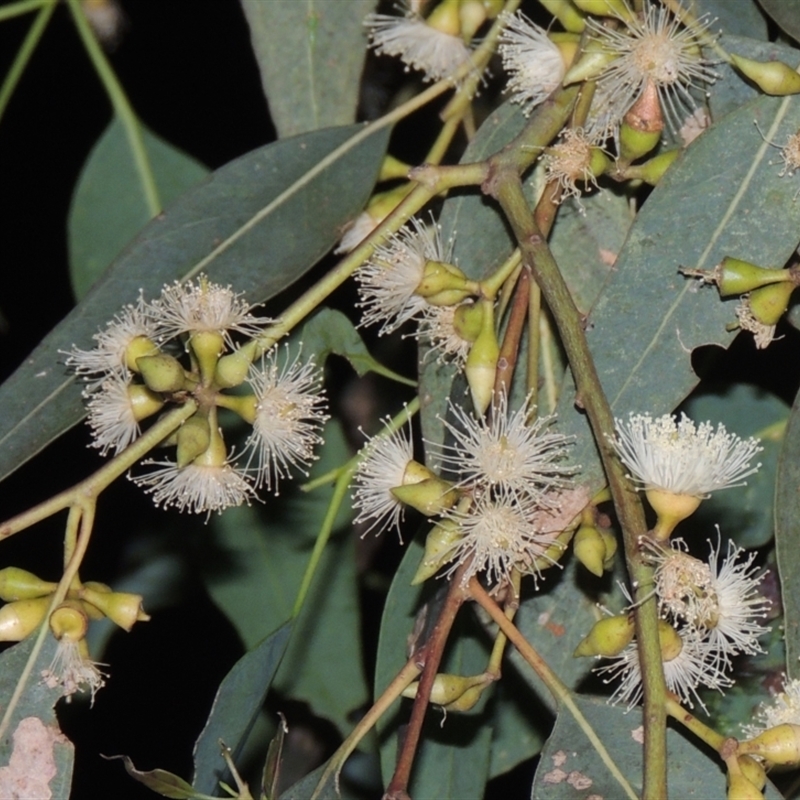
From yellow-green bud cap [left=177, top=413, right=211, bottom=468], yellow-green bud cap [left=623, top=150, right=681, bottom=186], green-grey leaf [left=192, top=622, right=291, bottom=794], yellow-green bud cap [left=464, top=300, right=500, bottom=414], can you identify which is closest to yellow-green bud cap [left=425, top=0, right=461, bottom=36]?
yellow-green bud cap [left=623, top=150, right=681, bottom=186]

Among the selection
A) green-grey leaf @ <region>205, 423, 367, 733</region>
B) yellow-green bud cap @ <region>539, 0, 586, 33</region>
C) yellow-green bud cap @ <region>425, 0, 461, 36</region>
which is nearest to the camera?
yellow-green bud cap @ <region>539, 0, 586, 33</region>

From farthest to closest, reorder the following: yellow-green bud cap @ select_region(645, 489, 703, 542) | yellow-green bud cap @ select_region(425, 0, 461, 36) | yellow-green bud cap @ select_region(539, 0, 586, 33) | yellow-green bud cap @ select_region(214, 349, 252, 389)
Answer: yellow-green bud cap @ select_region(425, 0, 461, 36) → yellow-green bud cap @ select_region(539, 0, 586, 33) → yellow-green bud cap @ select_region(214, 349, 252, 389) → yellow-green bud cap @ select_region(645, 489, 703, 542)

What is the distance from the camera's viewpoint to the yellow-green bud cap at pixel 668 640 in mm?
948

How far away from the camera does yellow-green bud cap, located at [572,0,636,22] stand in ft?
3.57

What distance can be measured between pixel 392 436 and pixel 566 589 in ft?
0.68

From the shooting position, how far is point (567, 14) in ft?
3.78

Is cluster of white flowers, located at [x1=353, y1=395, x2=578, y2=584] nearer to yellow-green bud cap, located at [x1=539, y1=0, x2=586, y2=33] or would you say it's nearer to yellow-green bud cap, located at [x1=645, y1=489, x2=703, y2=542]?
yellow-green bud cap, located at [x1=645, y1=489, x2=703, y2=542]

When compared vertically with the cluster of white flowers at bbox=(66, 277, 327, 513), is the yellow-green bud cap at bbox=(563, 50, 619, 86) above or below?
above

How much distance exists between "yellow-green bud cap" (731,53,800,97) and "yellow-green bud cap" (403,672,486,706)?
514mm

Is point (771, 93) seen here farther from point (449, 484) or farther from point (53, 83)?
point (53, 83)

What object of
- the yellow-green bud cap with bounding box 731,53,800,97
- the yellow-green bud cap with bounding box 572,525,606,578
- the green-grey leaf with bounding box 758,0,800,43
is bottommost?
the yellow-green bud cap with bounding box 572,525,606,578

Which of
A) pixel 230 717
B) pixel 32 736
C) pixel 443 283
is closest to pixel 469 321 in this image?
pixel 443 283

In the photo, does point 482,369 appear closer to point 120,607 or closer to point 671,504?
point 671,504

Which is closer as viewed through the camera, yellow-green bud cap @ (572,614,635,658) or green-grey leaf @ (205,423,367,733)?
yellow-green bud cap @ (572,614,635,658)
